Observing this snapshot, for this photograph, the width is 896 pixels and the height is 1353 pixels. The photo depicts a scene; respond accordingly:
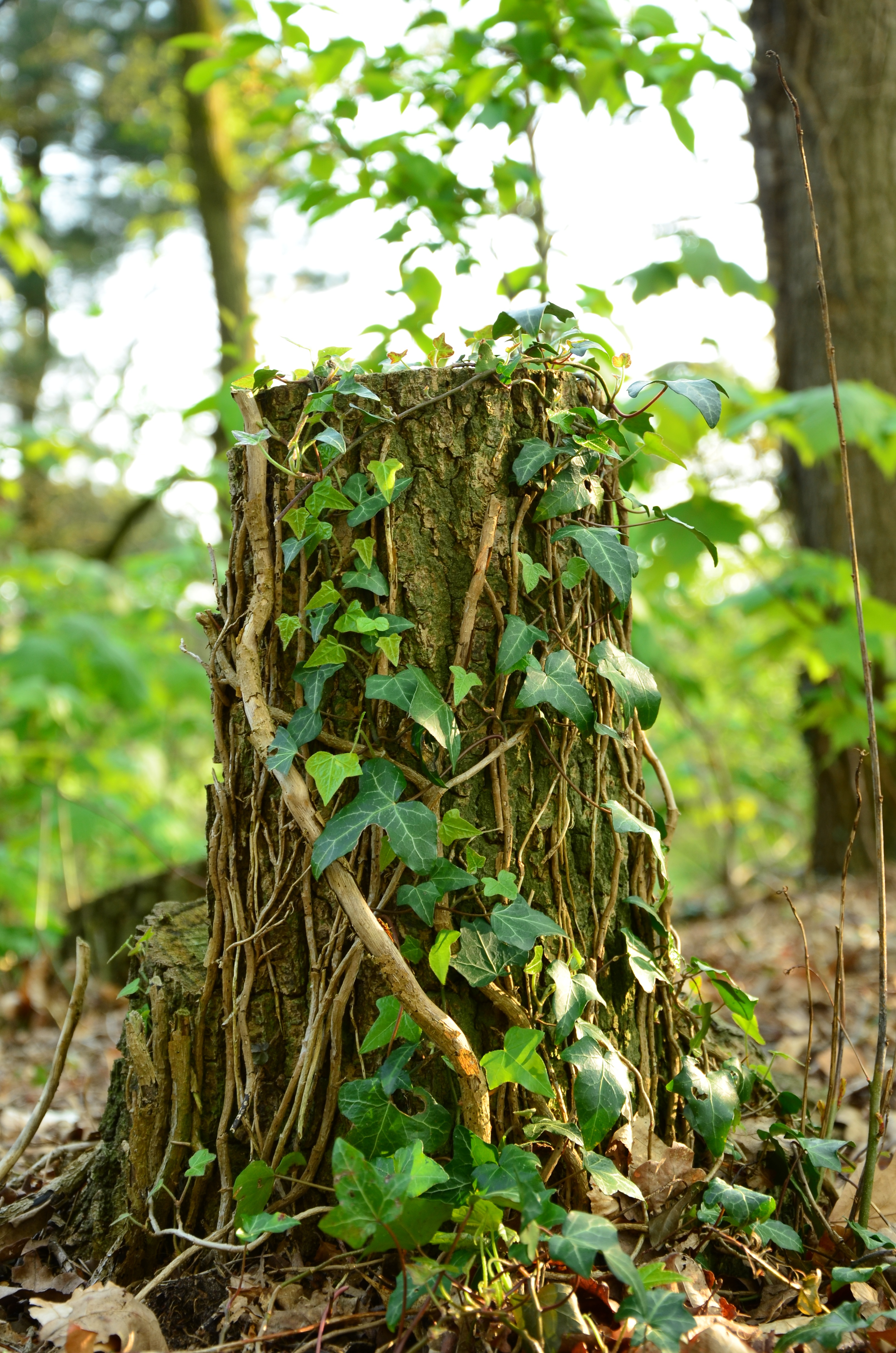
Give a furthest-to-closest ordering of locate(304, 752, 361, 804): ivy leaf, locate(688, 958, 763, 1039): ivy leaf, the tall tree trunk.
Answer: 1. the tall tree trunk
2. locate(688, 958, 763, 1039): ivy leaf
3. locate(304, 752, 361, 804): ivy leaf

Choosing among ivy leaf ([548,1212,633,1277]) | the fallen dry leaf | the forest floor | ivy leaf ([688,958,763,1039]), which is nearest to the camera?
ivy leaf ([548,1212,633,1277])

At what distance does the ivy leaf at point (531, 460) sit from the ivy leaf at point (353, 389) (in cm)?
25

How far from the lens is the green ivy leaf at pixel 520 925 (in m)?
1.33

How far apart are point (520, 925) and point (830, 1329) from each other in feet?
2.05

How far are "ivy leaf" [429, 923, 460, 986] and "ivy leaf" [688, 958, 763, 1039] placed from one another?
48 cm

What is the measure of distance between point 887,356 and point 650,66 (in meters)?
2.38

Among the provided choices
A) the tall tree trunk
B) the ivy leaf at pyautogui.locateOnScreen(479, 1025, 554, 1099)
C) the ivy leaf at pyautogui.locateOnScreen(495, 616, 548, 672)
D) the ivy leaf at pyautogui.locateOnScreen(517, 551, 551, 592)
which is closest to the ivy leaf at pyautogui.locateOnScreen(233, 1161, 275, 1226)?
Result: the ivy leaf at pyautogui.locateOnScreen(479, 1025, 554, 1099)

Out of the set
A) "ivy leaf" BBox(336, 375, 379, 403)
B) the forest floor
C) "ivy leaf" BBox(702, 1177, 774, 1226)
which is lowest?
the forest floor

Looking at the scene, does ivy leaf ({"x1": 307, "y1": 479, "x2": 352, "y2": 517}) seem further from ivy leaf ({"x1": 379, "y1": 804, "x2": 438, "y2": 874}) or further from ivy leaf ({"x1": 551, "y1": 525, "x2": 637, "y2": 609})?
ivy leaf ({"x1": 379, "y1": 804, "x2": 438, "y2": 874})

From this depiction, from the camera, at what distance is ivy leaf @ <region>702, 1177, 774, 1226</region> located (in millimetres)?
1334

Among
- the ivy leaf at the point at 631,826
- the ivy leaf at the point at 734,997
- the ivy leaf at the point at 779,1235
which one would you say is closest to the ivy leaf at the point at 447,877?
the ivy leaf at the point at 631,826

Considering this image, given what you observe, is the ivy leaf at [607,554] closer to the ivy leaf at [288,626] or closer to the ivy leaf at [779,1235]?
the ivy leaf at [288,626]

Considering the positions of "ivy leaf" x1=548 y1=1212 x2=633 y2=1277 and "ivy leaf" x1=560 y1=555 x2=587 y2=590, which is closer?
"ivy leaf" x1=548 y1=1212 x2=633 y2=1277

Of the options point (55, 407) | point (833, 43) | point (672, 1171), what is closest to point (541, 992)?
point (672, 1171)
